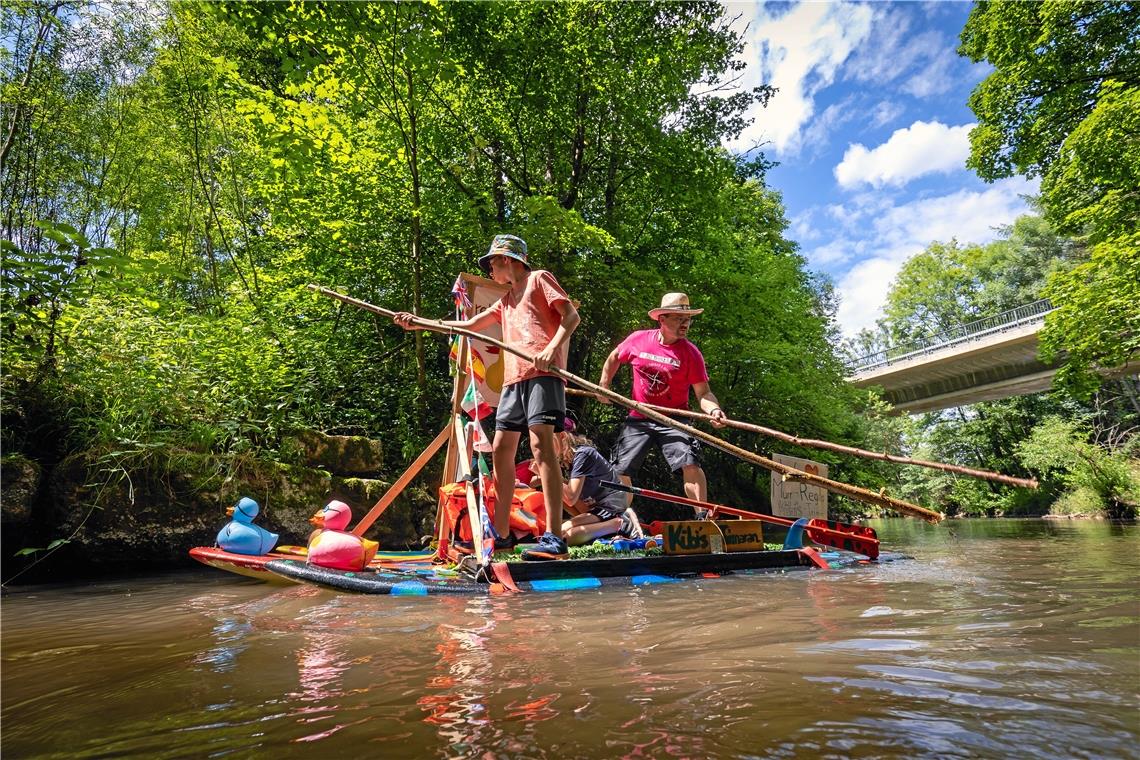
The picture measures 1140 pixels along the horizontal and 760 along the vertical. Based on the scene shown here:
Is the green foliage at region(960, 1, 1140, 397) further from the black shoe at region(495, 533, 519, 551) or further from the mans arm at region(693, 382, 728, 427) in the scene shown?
the black shoe at region(495, 533, 519, 551)

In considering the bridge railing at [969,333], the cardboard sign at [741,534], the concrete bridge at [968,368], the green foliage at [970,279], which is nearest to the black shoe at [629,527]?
the cardboard sign at [741,534]

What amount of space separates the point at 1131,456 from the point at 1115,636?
79.3 feet

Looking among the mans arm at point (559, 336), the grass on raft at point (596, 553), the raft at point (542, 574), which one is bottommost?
the raft at point (542, 574)

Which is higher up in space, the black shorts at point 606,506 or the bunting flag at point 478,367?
the bunting flag at point 478,367

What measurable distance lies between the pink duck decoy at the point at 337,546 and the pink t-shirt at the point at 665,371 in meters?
2.65

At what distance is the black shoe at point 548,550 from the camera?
3.97 m

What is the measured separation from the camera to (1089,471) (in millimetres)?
16578

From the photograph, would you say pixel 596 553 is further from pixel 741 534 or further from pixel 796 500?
pixel 796 500

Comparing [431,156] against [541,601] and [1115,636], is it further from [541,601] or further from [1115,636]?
[1115,636]

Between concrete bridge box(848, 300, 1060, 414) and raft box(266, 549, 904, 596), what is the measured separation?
19657 mm

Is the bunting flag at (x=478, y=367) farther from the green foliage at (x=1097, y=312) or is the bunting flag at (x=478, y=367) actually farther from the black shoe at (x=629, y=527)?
the green foliage at (x=1097, y=312)

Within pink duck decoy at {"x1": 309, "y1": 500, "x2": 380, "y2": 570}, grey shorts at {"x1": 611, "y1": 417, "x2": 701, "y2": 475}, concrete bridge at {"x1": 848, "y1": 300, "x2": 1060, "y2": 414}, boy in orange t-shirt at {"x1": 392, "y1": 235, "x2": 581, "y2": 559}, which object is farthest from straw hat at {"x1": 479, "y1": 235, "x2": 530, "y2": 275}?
concrete bridge at {"x1": 848, "y1": 300, "x2": 1060, "y2": 414}

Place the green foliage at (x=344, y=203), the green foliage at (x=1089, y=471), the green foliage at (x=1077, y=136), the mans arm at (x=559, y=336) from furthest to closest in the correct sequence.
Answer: the green foliage at (x=1089, y=471) < the green foliage at (x=1077, y=136) < the green foliage at (x=344, y=203) < the mans arm at (x=559, y=336)

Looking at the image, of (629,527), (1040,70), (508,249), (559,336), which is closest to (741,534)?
(629,527)
